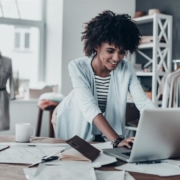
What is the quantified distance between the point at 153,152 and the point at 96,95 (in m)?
0.76

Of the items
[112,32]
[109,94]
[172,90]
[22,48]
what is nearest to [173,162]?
[109,94]

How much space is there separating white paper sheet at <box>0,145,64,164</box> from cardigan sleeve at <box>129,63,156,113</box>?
658 millimetres

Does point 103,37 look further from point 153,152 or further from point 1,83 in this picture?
point 1,83

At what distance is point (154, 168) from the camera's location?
1.38 metres

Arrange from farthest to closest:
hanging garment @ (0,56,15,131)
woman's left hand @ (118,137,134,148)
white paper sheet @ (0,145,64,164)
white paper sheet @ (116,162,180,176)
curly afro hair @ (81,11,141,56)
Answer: hanging garment @ (0,56,15,131)
curly afro hair @ (81,11,141,56)
woman's left hand @ (118,137,134,148)
white paper sheet @ (0,145,64,164)
white paper sheet @ (116,162,180,176)

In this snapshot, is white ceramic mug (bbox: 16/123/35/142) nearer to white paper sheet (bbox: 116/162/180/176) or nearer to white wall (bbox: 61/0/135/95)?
white paper sheet (bbox: 116/162/180/176)

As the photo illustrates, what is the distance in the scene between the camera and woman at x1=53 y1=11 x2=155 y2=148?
2.03 meters

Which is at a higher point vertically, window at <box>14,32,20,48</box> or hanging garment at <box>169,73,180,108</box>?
window at <box>14,32,20,48</box>

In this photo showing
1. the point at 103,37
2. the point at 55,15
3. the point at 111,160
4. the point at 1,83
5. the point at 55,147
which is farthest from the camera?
the point at 55,15

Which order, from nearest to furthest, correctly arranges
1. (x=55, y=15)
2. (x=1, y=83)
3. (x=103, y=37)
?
1. (x=103, y=37)
2. (x=1, y=83)
3. (x=55, y=15)

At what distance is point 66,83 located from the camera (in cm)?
444

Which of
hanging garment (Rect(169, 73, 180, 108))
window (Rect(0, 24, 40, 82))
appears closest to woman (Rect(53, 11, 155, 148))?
hanging garment (Rect(169, 73, 180, 108))

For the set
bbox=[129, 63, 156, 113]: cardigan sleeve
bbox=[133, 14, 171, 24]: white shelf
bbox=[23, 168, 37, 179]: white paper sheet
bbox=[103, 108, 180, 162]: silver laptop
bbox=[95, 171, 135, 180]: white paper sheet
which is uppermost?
bbox=[133, 14, 171, 24]: white shelf

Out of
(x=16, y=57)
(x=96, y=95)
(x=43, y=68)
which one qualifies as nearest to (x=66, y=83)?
(x=43, y=68)
